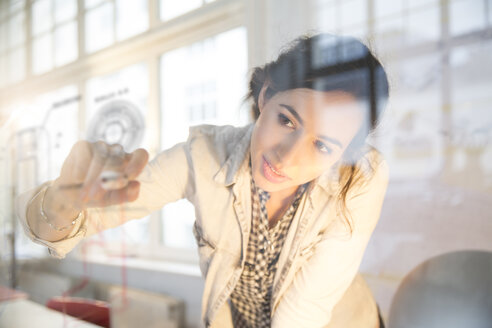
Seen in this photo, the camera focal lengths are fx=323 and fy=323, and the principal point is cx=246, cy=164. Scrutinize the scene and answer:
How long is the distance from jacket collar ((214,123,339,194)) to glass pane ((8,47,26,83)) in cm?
47

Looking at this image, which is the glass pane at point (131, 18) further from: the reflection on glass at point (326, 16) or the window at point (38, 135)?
the reflection on glass at point (326, 16)

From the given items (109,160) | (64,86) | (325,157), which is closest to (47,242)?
(109,160)

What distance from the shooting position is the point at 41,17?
0.67 meters

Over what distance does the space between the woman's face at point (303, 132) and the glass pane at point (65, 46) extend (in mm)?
386

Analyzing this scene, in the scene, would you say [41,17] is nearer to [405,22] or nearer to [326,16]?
[326,16]

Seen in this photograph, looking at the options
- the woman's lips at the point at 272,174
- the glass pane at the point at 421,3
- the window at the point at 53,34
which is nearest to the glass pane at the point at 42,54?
the window at the point at 53,34

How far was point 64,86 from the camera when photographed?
0.62 metres

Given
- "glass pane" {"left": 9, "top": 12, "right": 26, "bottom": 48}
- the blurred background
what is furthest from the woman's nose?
"glass pane" {"left": 9, "top": 12, "right": 26, "bottom": 48}

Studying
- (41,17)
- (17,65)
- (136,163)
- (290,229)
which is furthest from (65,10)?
(290,229)

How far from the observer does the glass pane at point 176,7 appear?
60 centimetres

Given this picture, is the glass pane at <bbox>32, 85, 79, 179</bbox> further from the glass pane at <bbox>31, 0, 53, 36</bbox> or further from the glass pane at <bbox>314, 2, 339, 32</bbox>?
the glass pane at <bbox>314, 2, 339, 32</bbox>

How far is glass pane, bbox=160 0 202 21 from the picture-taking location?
1.96 feet

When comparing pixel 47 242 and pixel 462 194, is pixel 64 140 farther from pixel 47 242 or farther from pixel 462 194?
pixel 462 194

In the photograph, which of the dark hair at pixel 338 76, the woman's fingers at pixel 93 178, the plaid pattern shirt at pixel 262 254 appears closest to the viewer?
the woman's fingers at pixel 93 178
